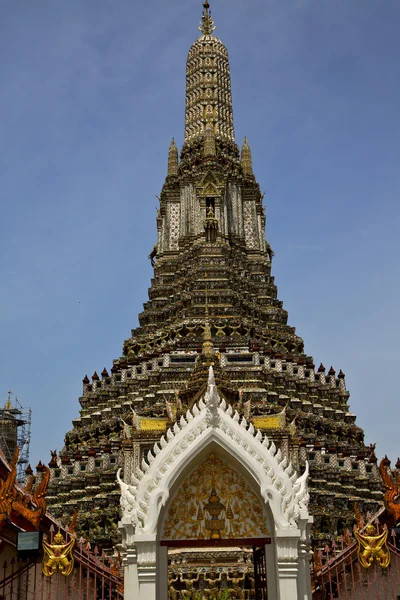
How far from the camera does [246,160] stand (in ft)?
164

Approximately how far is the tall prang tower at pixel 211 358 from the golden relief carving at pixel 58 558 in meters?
8.14

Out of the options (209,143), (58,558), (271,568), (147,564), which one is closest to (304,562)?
(271,568)

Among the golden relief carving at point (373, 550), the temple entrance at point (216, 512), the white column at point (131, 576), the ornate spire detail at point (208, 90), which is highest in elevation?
the ornate spire detail at point (208, 90)

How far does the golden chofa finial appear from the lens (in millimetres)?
54625

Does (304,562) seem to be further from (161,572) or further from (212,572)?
(212,572)

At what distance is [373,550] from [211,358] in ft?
33.9

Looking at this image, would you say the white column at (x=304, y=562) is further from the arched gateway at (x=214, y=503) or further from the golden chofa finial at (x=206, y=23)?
the golden chofa finial at (x=206, y=23)

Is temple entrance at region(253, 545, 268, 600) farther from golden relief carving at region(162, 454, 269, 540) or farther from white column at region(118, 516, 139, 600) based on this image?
white column at region(118, 516, 139, 600)

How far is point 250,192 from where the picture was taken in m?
48.4

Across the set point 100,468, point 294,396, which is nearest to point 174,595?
point 100,468

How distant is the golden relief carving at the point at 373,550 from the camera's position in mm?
10469

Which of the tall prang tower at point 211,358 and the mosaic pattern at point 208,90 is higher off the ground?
the mosaic pattern at point 208,90

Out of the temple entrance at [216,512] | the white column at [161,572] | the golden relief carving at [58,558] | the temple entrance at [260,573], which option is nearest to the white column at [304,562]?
the temple entrance at [216,512]

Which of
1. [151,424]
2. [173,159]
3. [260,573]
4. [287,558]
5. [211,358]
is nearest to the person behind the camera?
[287,558]
